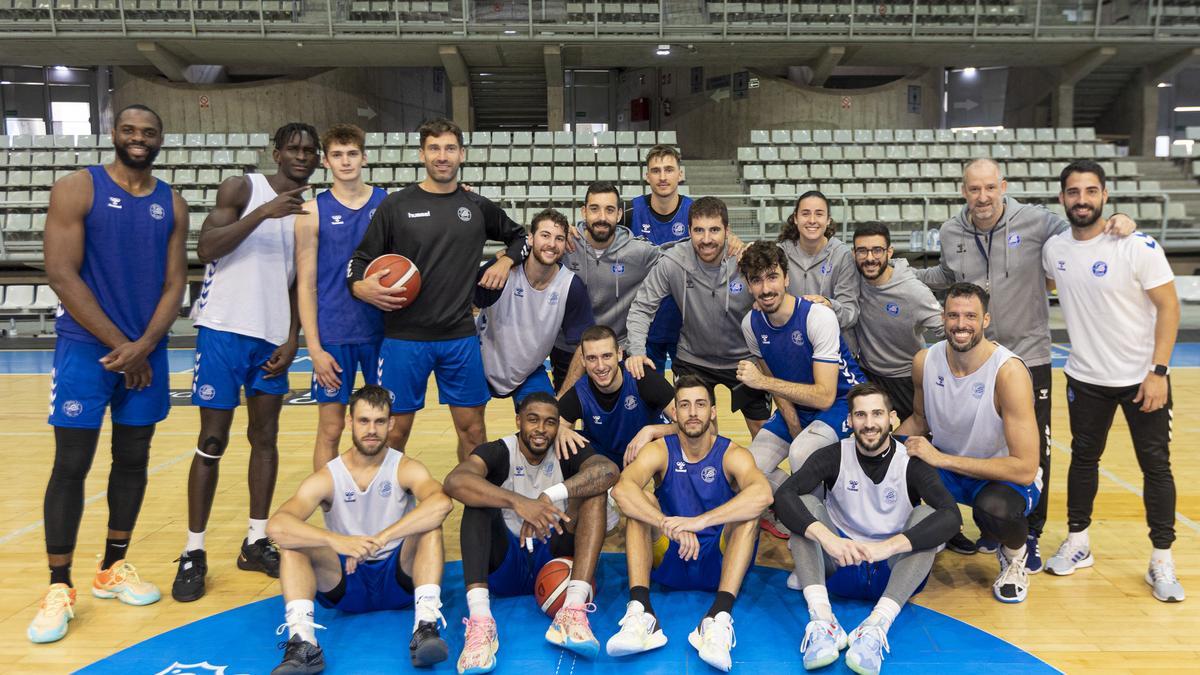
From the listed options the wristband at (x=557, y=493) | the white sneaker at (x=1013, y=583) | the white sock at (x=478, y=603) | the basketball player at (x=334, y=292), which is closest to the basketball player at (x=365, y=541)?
the white sock at (x=478, y=603)

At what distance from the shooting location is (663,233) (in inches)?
200

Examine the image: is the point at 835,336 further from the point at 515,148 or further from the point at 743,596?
the point at 515,148

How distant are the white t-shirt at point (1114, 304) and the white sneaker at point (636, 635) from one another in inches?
84.8

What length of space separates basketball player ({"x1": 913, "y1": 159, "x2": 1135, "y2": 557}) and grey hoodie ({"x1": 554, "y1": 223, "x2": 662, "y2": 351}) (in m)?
1.59

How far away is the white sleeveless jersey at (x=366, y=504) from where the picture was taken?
3.41 meters

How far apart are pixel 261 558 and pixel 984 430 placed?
3241 mm

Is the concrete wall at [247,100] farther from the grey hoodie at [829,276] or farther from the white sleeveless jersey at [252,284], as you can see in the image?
the grey hoodie at [829,276]

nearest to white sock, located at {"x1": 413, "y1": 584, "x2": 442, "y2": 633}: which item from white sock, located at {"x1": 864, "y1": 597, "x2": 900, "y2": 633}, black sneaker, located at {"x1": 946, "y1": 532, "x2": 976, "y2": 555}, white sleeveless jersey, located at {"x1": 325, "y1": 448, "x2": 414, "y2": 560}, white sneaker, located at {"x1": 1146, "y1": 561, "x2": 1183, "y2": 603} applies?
white sleeveless jersey, located at {"x1": 325, "y1": 448, "x2": 414, "y2": 560}

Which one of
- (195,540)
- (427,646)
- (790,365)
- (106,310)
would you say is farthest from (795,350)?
(106,310)

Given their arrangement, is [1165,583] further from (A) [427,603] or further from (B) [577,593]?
(A) [427,603]

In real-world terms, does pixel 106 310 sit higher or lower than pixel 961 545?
higher

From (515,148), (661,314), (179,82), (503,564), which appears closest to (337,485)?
(503,564)

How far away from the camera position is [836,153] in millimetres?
14727

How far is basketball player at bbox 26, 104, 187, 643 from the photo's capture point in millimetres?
3330
